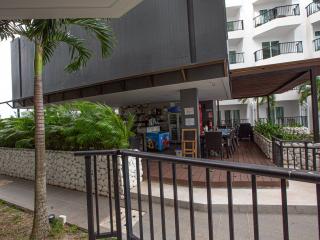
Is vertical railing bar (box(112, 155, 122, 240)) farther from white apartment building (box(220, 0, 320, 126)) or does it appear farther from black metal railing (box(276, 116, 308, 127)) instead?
black metal railing (box(276, 116, 308, 127))

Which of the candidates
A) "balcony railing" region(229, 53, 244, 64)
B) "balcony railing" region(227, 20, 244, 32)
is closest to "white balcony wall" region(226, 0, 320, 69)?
"balcony railing" region(229, 53, 244, 64)

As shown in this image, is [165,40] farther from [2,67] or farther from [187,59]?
[2,67]

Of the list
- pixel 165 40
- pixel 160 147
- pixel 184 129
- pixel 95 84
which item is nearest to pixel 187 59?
pixel 165 40

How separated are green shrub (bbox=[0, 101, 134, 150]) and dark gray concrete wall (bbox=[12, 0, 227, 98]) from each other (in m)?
2.11

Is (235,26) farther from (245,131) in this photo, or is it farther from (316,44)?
(245,131)

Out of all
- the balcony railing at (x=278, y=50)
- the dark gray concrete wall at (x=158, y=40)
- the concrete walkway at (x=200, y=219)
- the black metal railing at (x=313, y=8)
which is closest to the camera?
the concrete walkway at (x=200, y=219)

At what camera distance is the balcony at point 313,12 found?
20.0 meters

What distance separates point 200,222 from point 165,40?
5.26 m

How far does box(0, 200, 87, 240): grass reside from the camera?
4.27m

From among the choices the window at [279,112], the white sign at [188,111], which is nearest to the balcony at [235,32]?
the window at [279,112]

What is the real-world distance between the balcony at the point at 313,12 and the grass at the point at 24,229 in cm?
2228

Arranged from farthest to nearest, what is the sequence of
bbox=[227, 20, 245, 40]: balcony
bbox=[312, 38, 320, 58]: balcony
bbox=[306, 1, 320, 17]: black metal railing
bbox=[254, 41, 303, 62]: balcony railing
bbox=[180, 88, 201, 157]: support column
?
bbox=[227, 20, 245, 40]: balcony
bbox=[254, 41, 303, 62]: balcony railing
bbox=[312, 38, 320, 58]: balcony
bbox=[306, 1, 320, 17]: black metal railing
bbox=[180, 88, 201, 157]: support column

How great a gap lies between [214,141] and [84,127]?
4419mm

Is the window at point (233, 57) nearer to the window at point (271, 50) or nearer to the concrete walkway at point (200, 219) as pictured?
the window at point (271, 50)
